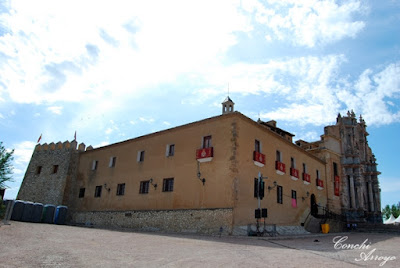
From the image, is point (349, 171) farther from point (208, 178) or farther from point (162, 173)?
point (162, 173)

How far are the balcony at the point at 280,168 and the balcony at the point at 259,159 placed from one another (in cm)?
216

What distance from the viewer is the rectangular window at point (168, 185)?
21547mm

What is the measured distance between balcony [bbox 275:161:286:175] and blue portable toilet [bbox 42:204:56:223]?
1831cm

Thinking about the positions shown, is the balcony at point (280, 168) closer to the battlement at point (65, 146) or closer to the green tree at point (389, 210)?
the battlement at point (65, 146)

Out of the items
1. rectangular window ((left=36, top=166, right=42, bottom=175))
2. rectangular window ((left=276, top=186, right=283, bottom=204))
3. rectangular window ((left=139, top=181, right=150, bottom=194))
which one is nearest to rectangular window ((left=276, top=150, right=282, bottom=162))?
rectangular window ((left=276, top=186, right=283, bottom=204))

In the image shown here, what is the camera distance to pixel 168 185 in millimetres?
21797

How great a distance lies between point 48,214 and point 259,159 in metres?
17.5

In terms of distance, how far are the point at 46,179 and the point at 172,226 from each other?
1829cm

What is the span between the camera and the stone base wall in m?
18.0

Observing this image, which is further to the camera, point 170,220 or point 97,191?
point 97,191

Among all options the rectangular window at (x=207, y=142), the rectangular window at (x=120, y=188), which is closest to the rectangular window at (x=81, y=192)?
the rectangular window at (x=120, y=188)

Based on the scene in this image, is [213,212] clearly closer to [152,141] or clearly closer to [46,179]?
[152,141]

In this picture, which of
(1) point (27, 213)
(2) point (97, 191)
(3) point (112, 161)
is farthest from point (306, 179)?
(1) point (27, 213)

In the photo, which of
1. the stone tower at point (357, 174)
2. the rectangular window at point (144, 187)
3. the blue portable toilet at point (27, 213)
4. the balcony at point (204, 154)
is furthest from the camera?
the stone tower at point (357, 174)
